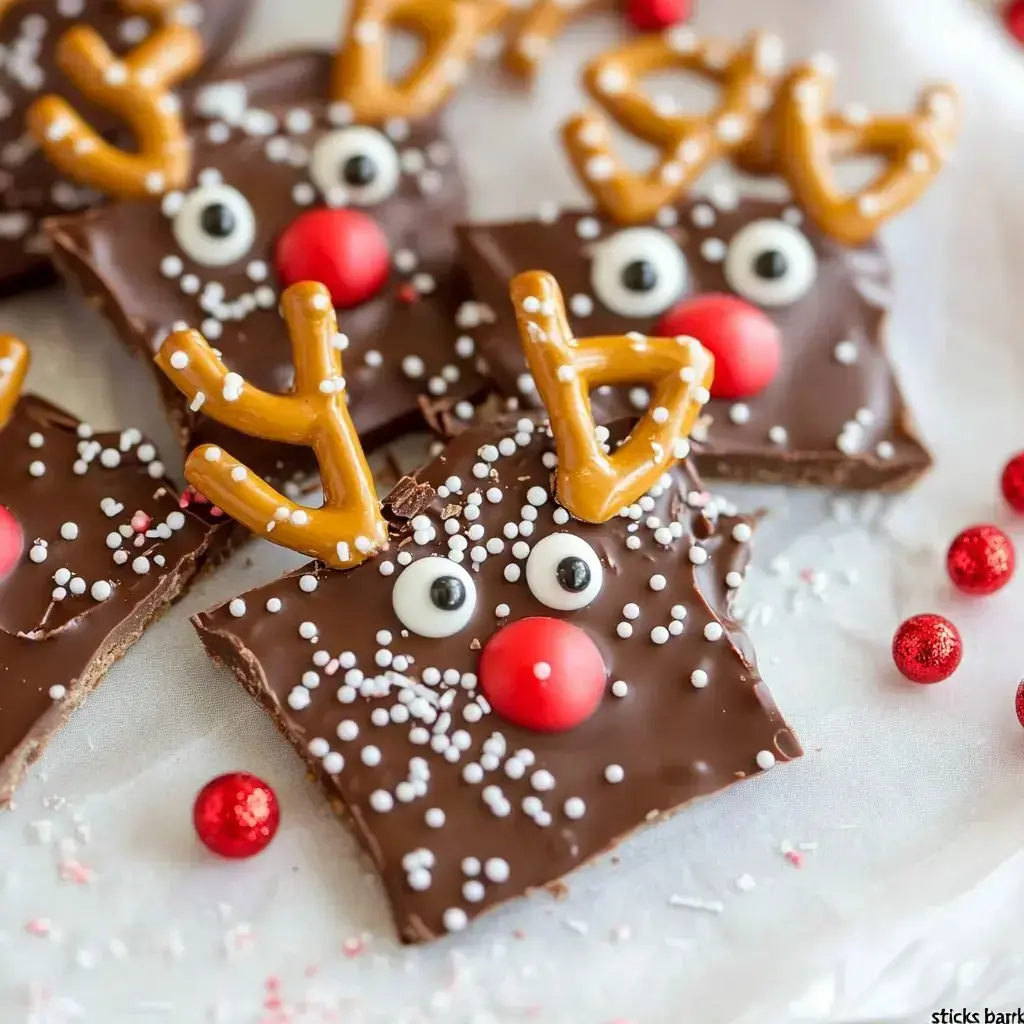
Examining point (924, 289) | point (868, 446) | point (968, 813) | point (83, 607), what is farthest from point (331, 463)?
point (924, 289)

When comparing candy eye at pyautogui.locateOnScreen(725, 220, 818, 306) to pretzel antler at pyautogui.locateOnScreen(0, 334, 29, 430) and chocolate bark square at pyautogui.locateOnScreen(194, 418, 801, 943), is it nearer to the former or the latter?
chocolate bark square at pyautogui.locateOnScreen(194, 418, 801, 943)

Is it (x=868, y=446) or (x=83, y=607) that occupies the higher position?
(x=868, y=446)

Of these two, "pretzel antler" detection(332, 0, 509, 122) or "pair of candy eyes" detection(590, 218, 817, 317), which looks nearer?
"pair of candy eyes" detection(590, 218, 817, 317)

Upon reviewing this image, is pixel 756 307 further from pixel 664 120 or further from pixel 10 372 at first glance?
pixel 10 372

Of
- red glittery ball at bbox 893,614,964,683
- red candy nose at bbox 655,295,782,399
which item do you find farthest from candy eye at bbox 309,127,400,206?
red glittery ball at bbox 893,614,964,683

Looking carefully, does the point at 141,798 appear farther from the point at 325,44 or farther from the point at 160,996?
the point at 325,44

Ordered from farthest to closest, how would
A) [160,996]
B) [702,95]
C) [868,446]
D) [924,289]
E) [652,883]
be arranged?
[702,95], [924,289], [868,446], [652,883], [160,996]

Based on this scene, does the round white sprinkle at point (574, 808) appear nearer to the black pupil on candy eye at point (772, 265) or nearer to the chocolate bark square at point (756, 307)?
the chocolate bark square at point (756, 307)
